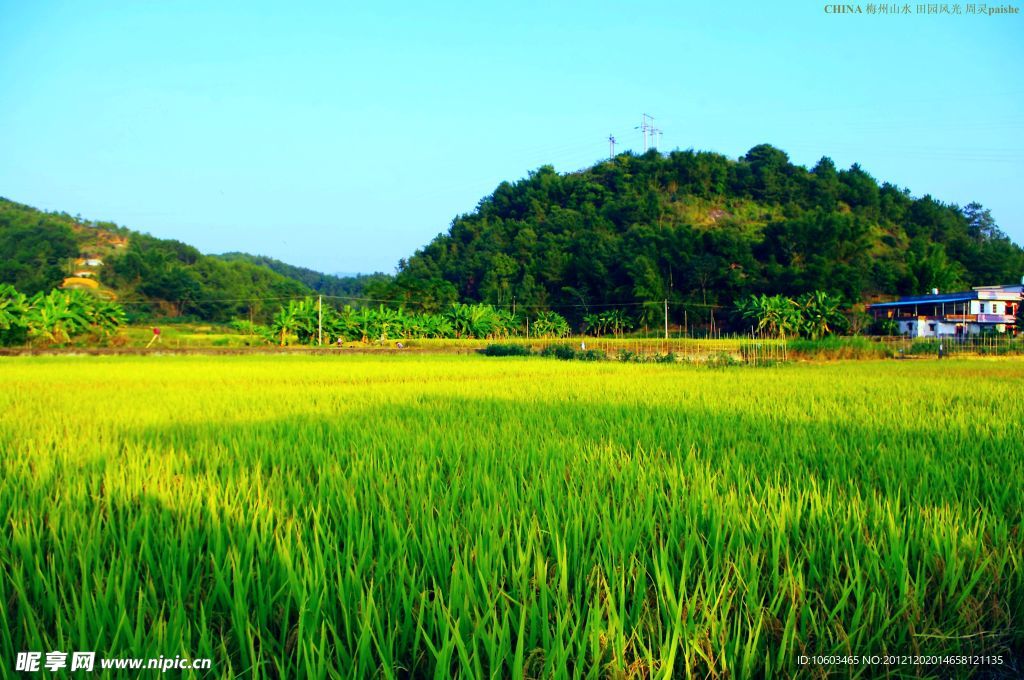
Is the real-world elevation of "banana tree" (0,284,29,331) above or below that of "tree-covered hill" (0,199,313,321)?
below

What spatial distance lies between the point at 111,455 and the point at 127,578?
216 centimetres

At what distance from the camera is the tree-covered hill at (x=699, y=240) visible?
46875 mm

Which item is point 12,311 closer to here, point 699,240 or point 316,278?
point 699,240

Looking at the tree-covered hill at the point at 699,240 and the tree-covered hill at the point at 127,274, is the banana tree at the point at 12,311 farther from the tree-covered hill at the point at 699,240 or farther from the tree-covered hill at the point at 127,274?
the tree-covered hill at the point at 699,240

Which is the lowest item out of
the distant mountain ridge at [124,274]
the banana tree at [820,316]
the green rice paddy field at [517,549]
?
the green rice paddy field at [517,549]

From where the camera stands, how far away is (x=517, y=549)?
5.74ft

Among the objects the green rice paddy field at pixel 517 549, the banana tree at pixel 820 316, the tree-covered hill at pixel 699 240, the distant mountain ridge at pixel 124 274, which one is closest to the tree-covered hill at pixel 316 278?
the tree-covered hill at pixel 699 240

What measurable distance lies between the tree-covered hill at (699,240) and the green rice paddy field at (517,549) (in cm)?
4037

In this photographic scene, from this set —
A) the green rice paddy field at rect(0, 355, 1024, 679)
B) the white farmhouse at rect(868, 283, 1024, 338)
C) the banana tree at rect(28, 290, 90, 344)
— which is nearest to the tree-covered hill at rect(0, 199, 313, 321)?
the banana tree at rect(28, 290, 90, 344)

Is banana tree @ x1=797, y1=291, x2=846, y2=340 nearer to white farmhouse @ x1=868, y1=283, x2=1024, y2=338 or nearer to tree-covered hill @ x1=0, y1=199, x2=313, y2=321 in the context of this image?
white farmhouse @ x1=868, y1=283, x2=1024, y2=338

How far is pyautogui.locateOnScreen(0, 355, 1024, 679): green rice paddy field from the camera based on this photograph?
131 centimetres

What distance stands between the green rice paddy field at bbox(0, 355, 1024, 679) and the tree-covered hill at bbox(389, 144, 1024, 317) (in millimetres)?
40368

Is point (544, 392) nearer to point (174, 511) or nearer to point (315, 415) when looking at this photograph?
point (315, 415)

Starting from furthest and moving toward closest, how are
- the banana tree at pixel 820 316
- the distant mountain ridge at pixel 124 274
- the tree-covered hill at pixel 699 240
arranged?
the tree-covered hill at pixel 699 240, the distant mountain ridge at pixel 124 274, the banana tree at pixel 820 316
